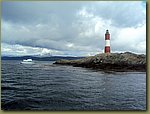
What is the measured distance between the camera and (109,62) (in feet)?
8.21

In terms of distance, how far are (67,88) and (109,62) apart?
410 millimetres

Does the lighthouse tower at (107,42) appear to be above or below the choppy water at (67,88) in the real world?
above

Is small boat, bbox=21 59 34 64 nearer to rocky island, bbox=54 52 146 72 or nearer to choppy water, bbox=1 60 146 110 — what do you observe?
choppy water, bbox=1 60 146 110

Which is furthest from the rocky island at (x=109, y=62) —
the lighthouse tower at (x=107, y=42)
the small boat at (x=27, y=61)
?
the small boat at (x=27, y=61)

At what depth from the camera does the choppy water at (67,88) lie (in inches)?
93.5

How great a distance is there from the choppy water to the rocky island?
4 cm

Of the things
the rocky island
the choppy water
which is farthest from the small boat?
the rocky island

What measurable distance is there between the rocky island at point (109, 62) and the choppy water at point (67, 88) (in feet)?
0.14


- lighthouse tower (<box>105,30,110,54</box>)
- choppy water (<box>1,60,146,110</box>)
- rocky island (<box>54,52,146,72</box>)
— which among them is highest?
lighthouse tower (<box>105,30,110,54</box>)

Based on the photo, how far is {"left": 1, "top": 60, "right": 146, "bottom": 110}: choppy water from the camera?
2.38m

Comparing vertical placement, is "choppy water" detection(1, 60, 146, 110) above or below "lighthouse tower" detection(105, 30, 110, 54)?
below

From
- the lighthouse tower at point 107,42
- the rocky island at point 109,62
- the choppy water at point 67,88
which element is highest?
the lighthouse tower at point 107,42

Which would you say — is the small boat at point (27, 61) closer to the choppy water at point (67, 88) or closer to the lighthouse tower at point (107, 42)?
the choppy water at point (67, 88)

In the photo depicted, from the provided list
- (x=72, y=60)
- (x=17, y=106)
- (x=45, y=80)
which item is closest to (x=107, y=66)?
(x=72, y=60)
